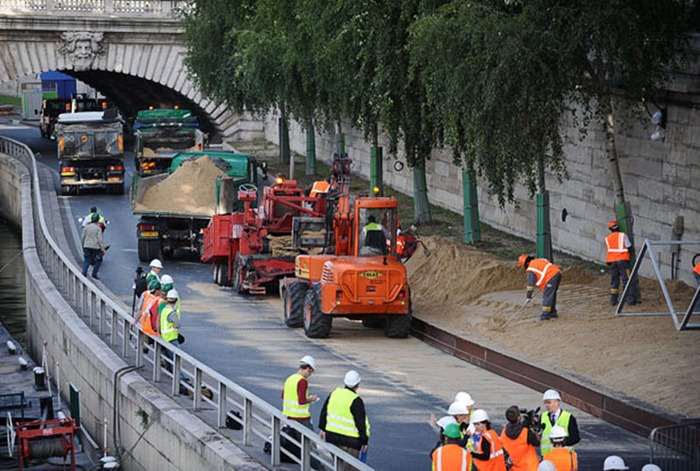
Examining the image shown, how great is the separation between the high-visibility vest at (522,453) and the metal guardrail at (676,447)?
6.32 feet

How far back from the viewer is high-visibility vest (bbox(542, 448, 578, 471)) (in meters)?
13.5

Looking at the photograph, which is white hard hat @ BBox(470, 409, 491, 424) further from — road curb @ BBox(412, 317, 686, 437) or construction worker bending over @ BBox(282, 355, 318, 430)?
road curb @ BBox(412, 317, 686, 437)

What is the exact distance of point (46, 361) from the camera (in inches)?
1102

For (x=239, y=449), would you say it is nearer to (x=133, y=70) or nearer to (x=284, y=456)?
(x=284, y=456)

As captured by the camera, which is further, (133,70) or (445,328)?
(133,70)

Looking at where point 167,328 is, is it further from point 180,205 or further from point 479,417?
point 180,205

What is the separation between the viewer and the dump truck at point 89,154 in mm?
46906

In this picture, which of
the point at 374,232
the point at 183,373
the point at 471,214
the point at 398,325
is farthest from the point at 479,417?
the point at 471,214

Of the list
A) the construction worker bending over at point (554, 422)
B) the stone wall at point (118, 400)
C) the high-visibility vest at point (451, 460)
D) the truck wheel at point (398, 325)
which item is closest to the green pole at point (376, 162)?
the stone wall at point (118, 400)

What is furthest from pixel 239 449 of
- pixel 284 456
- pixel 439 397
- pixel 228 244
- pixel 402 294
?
pixel 228 244

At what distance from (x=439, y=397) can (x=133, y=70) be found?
45415mm

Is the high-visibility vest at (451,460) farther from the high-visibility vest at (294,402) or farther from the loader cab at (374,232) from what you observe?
the loader cab at (374,232)

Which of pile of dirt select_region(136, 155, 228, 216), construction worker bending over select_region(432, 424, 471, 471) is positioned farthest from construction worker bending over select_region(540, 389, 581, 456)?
pile of dirt select_region(136, 155, 228, 216)

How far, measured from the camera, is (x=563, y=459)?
44.5ft
